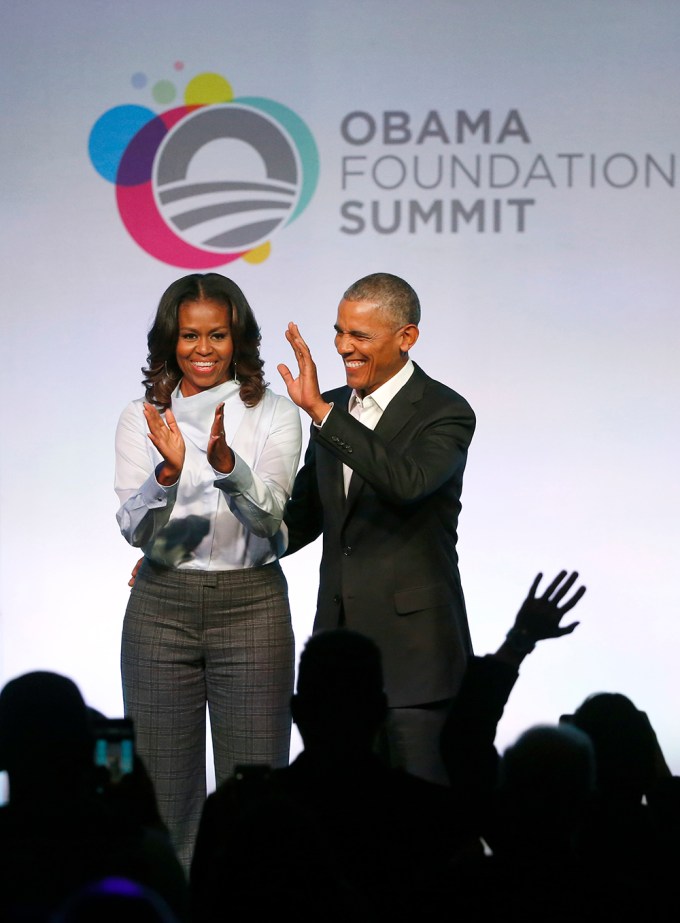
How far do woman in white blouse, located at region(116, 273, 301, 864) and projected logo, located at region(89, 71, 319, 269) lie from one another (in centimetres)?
209

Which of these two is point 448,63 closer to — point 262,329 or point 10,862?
point 262,329

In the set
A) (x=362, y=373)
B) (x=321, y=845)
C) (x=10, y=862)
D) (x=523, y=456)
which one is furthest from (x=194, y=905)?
(x=523, y=456)

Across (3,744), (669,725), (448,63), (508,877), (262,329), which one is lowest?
(669,725)

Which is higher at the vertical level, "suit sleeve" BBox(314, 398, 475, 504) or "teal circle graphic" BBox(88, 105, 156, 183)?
"teal circle graphic" BBox(88, 105, 156, 183)

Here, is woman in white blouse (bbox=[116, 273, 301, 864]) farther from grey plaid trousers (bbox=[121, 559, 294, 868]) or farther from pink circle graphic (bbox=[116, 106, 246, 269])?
pink circle graphic (bbox=[116, 106, 246, 269])

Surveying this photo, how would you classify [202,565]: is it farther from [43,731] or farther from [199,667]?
[43,731]

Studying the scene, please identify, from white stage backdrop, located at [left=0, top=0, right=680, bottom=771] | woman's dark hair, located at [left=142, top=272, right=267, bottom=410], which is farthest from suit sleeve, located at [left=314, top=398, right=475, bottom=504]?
white stage backdrop, located at [left=0, top=0, right=680, bottom=771]

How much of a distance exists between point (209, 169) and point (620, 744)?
351 cm

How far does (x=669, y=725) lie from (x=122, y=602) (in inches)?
82.8

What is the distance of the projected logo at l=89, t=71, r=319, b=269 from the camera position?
16.8 feet

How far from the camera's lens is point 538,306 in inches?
200

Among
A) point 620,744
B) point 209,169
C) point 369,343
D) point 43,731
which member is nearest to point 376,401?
point 369,343

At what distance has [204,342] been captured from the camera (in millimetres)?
3092

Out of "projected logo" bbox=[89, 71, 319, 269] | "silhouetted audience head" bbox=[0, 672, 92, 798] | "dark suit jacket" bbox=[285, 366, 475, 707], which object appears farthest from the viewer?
"projected logo" bbox=[89, 71, 319, 269]
